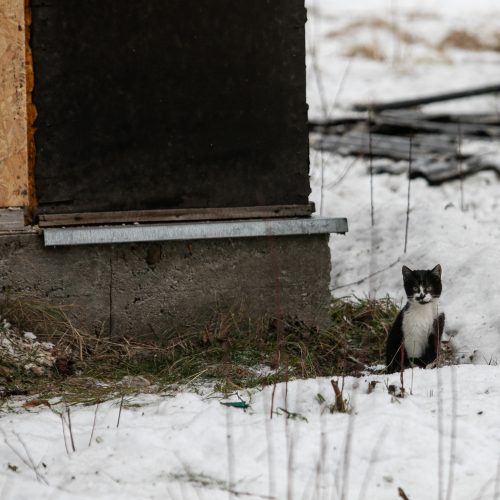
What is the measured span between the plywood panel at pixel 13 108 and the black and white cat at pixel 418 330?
Answer: 7.85 feet

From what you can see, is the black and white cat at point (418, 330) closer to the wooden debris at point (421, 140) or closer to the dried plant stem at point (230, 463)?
the dried plant stem at point (230, 463)

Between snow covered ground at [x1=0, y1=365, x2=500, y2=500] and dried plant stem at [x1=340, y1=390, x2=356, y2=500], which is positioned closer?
dried plant stem at [x1=340, y1=390, x2=356, y2=500]

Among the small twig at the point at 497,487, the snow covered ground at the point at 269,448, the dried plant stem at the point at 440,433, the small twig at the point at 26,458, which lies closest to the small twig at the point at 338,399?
the snow covered ground at the point at 269,448

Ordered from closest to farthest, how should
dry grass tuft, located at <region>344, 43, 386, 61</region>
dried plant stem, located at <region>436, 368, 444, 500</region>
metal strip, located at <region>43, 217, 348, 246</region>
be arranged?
1. dried plant stem, located at <region>436, 368, 444, 500</region>
2. metal strip, located at <region>43, 217, 348, 246</region>
3. dry grass tuft, located at <region>344, 43, 386, 61</region>

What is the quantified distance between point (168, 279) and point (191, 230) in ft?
1.18

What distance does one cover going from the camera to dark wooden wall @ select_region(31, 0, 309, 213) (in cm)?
546

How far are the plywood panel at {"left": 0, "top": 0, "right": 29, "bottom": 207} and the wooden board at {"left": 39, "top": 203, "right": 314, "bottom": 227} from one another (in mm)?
245

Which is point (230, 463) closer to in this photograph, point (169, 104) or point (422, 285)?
point (422, 285)

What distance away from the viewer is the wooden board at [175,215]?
218 inches

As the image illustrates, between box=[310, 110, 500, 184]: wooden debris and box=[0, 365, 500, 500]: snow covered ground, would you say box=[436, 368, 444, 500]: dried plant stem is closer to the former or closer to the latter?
box=[0, 365, 500, 500]: snow covered ground

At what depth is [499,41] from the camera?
66.8ft

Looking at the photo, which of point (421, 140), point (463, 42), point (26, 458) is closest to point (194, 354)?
point (26, 458)

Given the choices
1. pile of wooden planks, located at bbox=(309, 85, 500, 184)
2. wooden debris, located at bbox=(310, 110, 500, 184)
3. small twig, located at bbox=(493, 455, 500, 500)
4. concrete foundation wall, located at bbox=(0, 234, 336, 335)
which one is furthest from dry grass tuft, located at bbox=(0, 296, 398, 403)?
wooden debris, located at bbox=(310, 110, 500, 184)

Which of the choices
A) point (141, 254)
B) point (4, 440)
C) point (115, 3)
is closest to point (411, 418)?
point (4, 440)
